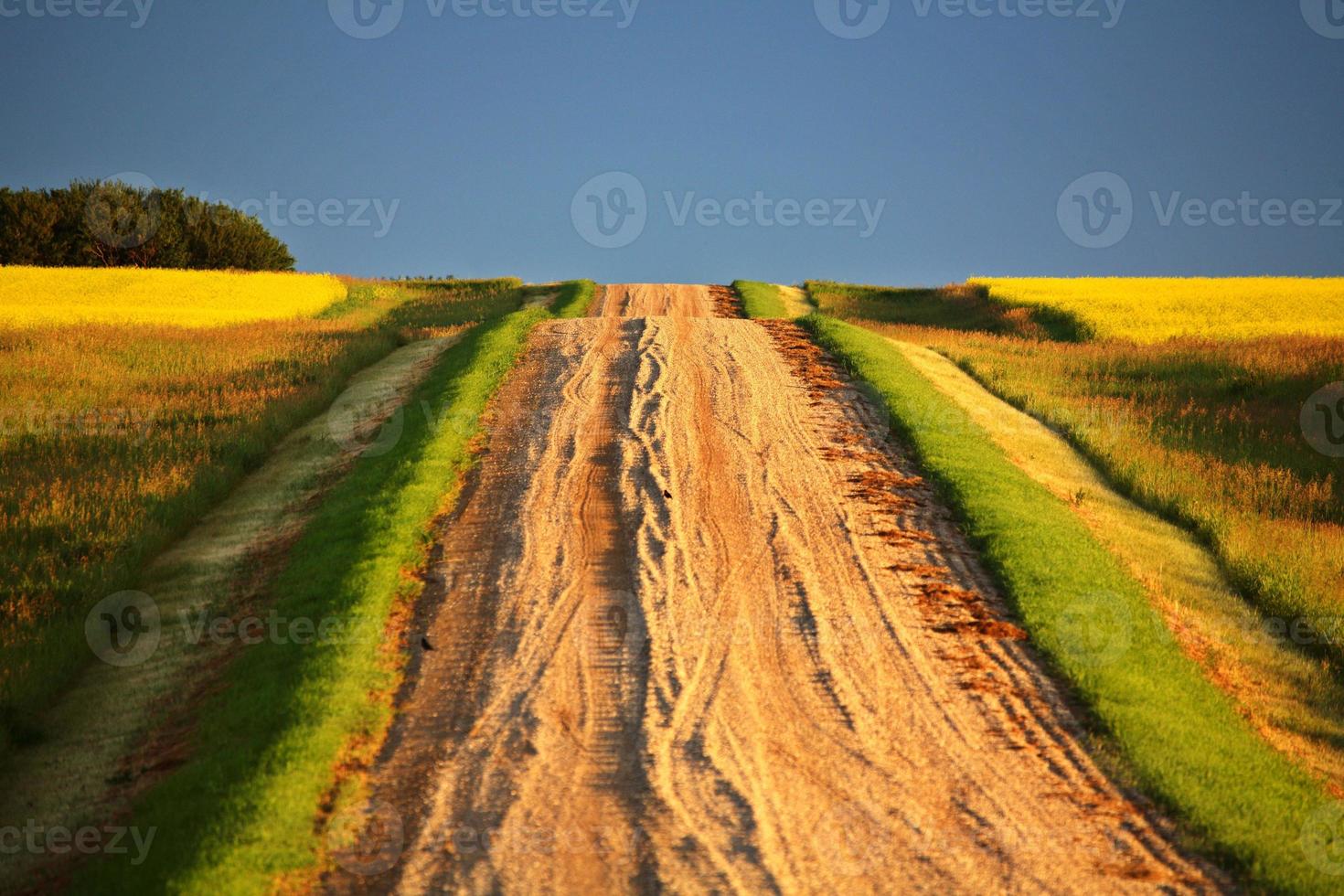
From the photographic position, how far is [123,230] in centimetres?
6228

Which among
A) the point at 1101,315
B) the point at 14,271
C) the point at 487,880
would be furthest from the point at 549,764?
the point at 14,271

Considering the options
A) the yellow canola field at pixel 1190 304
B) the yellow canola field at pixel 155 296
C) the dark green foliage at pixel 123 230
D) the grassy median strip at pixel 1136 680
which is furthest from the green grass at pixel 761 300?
the dark green foliage at pixel 123 230

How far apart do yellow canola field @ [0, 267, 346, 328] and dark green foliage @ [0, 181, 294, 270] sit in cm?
1463

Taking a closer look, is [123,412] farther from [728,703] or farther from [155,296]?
[155,296]

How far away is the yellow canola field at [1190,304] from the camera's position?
3719 centimetres

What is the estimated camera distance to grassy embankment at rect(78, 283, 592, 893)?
7.93 m

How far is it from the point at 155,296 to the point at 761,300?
23.9 metres

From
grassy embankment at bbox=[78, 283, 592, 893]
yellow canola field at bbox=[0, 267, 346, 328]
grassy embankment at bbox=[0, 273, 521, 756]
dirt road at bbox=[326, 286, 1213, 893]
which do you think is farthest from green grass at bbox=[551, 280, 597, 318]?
grassy embankment at bbox=[78, 283, 592, 893]

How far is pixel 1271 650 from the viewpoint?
13547 mm

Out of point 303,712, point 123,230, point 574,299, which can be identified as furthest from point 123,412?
point 123,230

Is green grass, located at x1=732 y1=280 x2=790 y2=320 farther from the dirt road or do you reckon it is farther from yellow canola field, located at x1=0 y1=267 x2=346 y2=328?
the dirt road

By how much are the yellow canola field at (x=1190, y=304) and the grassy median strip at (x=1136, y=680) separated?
22490 millimetres

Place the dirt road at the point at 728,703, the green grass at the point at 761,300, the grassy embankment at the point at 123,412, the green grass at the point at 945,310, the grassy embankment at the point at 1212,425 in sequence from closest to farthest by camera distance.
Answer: the dirt road at the point at 728,703
the grassy embankment at the point at 123,412
the grassy embankment at the point at 1212,425
the green grass at the point at 761,300
the green grass at the point at 945,310

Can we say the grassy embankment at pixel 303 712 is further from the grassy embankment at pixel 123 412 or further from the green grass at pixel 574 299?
the green grass at pixel 574 299
